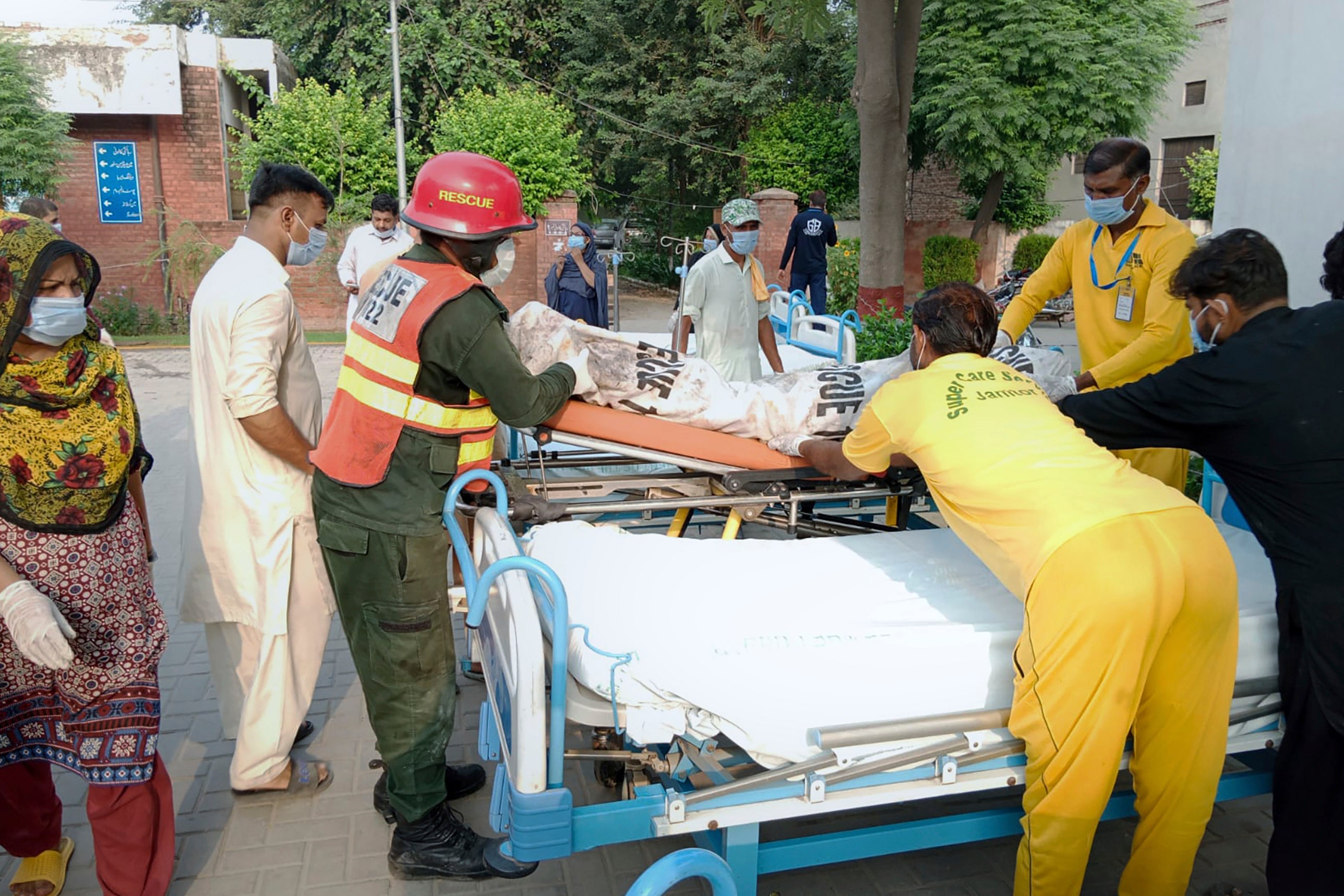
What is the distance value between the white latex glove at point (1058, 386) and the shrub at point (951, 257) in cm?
1813

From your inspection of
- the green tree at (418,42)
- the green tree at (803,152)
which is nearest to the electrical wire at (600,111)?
the green tree at (418,42)

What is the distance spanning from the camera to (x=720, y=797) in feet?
7.75

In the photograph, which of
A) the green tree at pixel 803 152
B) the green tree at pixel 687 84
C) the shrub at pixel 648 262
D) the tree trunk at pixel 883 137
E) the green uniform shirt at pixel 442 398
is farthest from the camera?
the shrub at pixel 648 262

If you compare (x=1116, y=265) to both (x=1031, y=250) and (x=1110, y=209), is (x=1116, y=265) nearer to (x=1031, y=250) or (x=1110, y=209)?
(x=1110, y=209)

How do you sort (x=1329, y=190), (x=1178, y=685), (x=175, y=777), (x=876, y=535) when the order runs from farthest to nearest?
1. (x=1329, y=190)
2. (x=175, y=777)
3. (x=876, y=535)
4. (x=1178, y=685)

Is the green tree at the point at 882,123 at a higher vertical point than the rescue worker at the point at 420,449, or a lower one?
higher

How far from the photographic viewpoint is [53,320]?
8.70ft

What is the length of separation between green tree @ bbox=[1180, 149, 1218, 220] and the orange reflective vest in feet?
82.2

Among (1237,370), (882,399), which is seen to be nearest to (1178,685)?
(1237,370)

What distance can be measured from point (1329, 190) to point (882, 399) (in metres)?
3.16

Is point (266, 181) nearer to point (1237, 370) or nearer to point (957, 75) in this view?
point (1237, 370)

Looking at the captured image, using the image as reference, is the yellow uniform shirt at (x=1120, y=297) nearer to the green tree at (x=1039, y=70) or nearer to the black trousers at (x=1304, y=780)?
the black trousers at (x=1304, y=780)

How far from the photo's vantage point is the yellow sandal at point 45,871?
3.09 meters

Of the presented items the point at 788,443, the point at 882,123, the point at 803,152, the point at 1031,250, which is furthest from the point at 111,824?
the point at 1031,250
